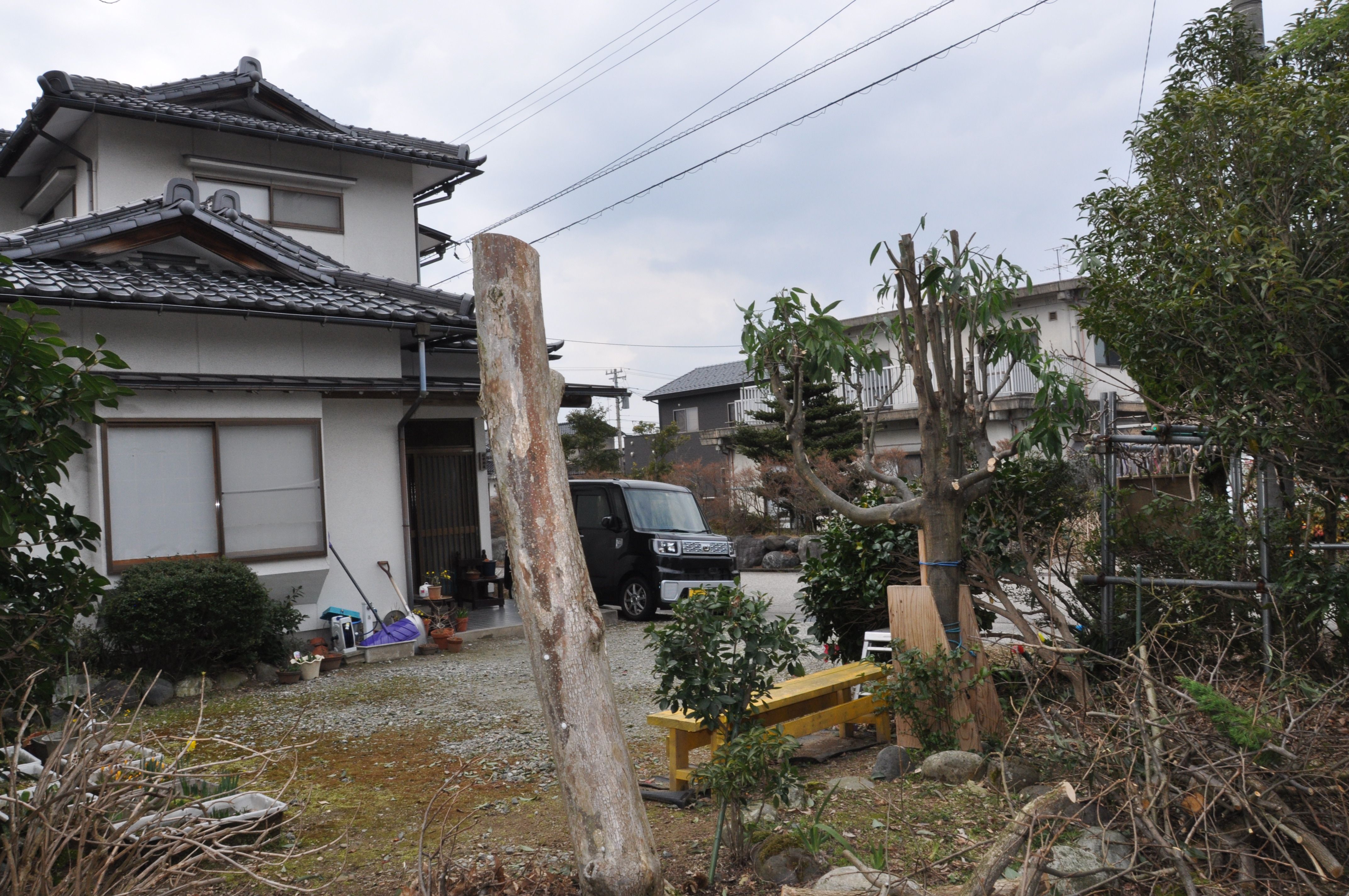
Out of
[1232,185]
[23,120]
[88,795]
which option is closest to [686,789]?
[88,795]

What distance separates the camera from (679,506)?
13523mm

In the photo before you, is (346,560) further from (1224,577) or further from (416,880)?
(1224,577)

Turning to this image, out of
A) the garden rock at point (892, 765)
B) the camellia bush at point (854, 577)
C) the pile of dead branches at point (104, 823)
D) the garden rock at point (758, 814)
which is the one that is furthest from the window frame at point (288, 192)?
the garden rock at point (758, 814)

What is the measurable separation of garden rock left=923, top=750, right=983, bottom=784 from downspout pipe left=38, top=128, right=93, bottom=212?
38.6ft

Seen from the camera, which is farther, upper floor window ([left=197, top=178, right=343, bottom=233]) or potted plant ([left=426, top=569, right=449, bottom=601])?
upper floor window ([left=197, top=178, right=343, bottom=233])

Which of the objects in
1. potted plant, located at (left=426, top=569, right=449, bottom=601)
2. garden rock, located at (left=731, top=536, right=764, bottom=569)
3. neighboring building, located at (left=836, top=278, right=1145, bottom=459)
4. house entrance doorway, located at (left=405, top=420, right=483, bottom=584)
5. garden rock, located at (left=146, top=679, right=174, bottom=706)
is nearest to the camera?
garden rock, located at (left=146, top=679, right=174, bottom=706)

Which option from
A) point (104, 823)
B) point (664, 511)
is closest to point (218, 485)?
point (664, 511)

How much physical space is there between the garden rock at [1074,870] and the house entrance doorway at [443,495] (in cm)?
956

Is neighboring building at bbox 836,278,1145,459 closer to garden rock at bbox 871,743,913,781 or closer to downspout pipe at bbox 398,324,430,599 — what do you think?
downspout pipe at bbox 398,324,430,599

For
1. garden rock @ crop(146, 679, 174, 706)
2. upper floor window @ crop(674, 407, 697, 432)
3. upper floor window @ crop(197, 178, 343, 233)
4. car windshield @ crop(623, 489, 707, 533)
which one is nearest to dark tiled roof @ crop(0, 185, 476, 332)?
upper floor window @ crop(197, 178, 343, 233)

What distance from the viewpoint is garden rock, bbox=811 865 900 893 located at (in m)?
3.29

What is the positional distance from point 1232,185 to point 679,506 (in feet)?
31.3

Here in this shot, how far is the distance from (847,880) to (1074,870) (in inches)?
33.6

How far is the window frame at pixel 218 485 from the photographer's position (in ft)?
28.0
